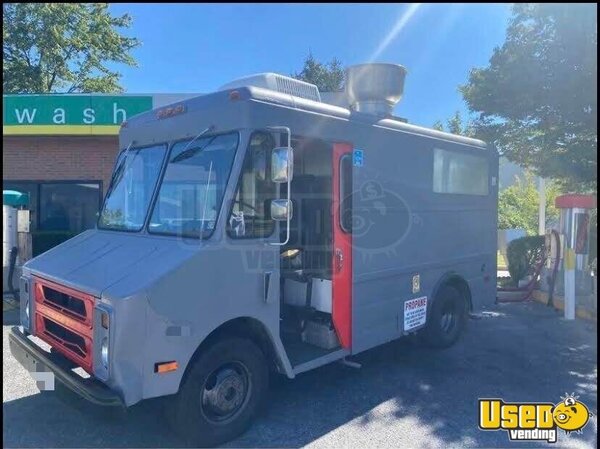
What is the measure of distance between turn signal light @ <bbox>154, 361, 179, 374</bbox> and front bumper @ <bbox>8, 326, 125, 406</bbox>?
0.29 m

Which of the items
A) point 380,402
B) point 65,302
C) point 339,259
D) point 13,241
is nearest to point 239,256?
point 339,259

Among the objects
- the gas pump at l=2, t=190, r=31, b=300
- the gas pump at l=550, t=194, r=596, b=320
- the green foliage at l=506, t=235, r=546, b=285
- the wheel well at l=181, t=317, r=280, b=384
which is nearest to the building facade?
the gas pump at l=2, t=190, r=31, b=300

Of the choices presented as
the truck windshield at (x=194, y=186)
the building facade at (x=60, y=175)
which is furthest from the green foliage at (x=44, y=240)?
the truck windshield at (x=194, y=186)

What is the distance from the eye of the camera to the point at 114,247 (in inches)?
159

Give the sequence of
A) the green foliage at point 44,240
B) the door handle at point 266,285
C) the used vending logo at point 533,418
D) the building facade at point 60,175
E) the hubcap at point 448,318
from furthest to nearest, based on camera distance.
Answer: the building facade at point 60,175 → the green foliage at point 44,240 → the hubcap at point 448,318 → the used vending logo at point 533,418 → the door handle at point 266,285

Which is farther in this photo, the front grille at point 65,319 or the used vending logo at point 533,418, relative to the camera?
the used vending logo at point 533,418

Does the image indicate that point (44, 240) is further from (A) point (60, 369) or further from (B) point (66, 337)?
(A) point (60, 369)

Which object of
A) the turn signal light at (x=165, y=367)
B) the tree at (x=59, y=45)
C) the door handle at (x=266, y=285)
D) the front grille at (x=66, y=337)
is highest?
the tree at (x=59, y=45)

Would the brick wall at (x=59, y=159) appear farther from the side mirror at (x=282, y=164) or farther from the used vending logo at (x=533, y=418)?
the used vending logo at (x=533, y=418)

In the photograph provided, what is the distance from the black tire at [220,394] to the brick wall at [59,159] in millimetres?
9175

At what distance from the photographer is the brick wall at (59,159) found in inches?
454

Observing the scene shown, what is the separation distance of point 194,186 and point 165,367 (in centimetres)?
147

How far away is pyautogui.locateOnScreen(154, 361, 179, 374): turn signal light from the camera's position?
10.5ft

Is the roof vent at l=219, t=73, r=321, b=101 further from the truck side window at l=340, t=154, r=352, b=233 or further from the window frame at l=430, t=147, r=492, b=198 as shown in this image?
the window frame at l=430, t=147, r=492, b=198
